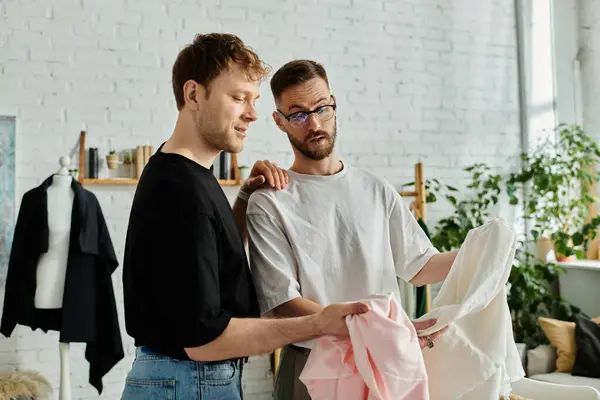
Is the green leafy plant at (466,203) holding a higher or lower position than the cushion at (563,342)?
higher

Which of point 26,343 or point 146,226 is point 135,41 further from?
point 146,226

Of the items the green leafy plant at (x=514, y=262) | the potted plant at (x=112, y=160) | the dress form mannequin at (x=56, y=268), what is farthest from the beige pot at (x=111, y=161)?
the green leafy plant at (x=514, y=262)

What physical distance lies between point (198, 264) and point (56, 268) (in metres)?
2.14

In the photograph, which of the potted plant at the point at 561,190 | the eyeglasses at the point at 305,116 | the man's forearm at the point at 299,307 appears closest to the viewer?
the man's forearm at the point at 299,307

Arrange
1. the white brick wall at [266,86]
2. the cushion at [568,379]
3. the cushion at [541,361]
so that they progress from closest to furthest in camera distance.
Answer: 1. the cushion at [568,379]
2. the white brick wall at [266,86]
3. the cushion at [541,361]

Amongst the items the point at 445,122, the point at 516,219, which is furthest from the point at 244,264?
the point at 516,219

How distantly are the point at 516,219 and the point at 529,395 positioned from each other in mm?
2367

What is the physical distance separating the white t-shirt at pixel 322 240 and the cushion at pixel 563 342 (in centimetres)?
268

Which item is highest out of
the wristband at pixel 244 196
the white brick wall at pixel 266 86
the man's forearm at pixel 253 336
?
the white brick wall at pixel 266 86

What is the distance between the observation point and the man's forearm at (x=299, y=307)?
5.76 ft

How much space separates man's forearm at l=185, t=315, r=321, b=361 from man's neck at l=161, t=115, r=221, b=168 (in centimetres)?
43

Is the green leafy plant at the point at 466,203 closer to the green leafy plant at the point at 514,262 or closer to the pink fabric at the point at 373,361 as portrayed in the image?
the green leafy plant at the point at 514,262

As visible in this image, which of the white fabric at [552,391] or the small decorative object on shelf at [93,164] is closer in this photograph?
the white fabric at [552,391]

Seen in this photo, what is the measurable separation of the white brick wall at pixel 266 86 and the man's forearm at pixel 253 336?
285 centimetres
